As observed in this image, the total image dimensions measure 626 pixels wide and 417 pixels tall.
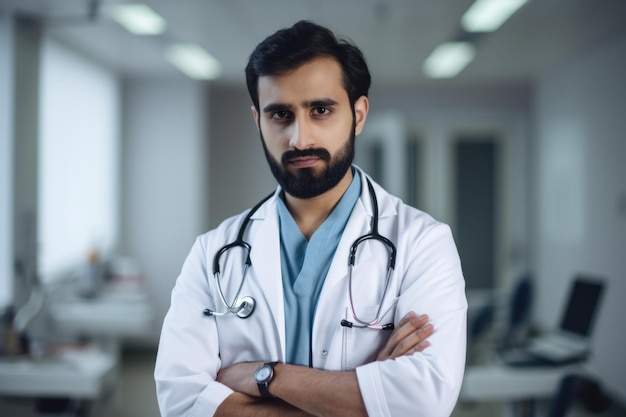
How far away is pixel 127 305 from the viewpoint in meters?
3.40

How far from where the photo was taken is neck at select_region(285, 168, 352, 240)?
1.23 metres

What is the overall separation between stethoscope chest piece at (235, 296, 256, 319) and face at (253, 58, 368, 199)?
0.23 m

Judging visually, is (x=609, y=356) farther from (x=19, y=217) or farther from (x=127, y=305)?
(x=19, y=217)

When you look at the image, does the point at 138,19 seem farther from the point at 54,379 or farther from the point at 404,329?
the point at 404,329

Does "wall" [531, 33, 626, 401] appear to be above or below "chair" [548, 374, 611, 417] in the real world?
above

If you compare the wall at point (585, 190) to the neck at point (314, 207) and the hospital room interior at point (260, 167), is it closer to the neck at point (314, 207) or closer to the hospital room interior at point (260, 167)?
the hospital room interior at point (260, 167)

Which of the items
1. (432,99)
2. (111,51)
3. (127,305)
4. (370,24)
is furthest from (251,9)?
(432,99)

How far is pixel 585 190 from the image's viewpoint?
454 cm

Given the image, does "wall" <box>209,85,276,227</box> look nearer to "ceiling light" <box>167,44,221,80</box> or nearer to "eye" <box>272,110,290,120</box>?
"ceiling light" <box>167,44,221,80</box>

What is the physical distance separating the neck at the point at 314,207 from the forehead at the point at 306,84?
0.66 feet

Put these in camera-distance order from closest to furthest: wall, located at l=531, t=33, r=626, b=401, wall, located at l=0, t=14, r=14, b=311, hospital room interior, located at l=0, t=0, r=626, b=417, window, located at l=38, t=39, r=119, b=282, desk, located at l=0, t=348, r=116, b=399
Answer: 1. desk, located at l=0, t=348, r=116, b=399
2. hospital room interior, located at l=0, t=0, r=626, b=417
3. wall, located at l=0, t=14, r=14, b=311
4. window, located at l=38, t=39, r=119, b=282
5. wall, located at l=531, t=33, r=626, b=401

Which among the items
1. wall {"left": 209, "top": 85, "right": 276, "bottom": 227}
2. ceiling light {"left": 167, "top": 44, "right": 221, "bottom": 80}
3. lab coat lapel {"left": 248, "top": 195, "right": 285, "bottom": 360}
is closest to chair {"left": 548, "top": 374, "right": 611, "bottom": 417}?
lab coat lapel {"left": 248, "top": 195, "right": 285, "bottom": 360}

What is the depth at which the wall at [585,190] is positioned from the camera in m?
4.01

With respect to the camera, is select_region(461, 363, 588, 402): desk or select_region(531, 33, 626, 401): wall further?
select_region(531, 33, 626, 401): wall
